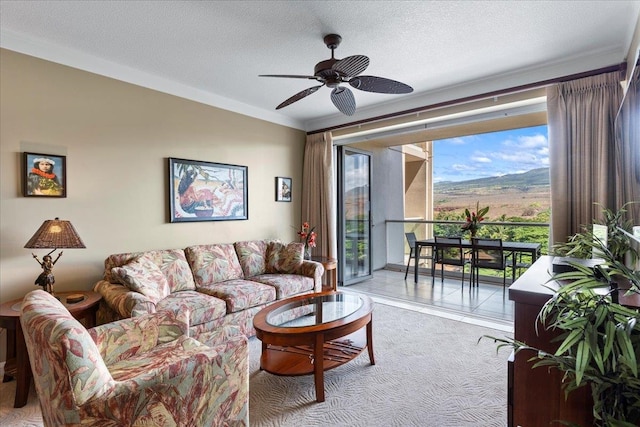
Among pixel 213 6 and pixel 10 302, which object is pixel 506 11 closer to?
pixel 213 6

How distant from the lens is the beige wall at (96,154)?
2.60 meters

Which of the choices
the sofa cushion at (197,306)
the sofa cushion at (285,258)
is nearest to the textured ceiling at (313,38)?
the sofa cushion at (285,258)

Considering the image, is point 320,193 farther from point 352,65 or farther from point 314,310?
point 352,65

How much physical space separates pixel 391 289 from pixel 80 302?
3.96 meters

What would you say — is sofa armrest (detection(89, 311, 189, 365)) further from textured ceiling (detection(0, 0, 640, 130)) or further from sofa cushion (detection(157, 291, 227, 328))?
textured ceiling (detection(0, 0, 640, 130))

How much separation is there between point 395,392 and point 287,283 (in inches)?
65.0

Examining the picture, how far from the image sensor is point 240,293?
3135mm

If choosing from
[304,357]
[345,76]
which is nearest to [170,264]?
[304,357]

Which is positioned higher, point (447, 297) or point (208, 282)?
point (208, 282)

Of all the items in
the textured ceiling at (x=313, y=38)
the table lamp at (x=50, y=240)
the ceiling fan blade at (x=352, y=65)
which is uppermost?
the textured ceiling at (x=313, y=38)

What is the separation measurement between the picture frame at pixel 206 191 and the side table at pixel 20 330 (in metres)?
1.28

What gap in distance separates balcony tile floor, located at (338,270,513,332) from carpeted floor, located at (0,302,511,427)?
794mm

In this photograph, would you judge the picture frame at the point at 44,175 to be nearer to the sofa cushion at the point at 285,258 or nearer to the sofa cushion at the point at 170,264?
the sofa cushion at the point at 170,264

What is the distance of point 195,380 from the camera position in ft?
5.00
